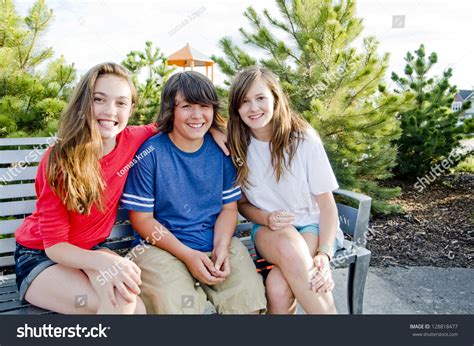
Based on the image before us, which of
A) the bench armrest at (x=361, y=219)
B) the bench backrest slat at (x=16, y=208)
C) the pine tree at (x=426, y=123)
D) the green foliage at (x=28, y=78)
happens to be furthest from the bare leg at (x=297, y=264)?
the pine tree at (x=426, y=123)

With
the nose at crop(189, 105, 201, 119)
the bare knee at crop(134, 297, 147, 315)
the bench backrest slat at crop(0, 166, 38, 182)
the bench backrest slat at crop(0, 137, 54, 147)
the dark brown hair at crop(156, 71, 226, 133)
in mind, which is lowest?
the bare knee at crop(134, 297, 147, 315)

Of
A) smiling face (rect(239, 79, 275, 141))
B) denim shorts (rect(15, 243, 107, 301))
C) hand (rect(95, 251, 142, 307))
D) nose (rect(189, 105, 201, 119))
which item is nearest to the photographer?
hand (rect(95, 251, 142, 307))

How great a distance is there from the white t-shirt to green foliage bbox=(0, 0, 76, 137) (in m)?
1.61

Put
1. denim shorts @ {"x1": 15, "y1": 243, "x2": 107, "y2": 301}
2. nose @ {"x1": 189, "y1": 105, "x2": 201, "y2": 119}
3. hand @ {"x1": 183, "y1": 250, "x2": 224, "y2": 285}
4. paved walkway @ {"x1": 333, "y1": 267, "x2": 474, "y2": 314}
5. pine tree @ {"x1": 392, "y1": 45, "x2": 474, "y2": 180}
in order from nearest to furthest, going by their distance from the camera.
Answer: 1. denim shorts @ {"x1": 15, "y1": 243, "x2": 107, "y2": 301}
2. hand @ {"x1": 183, "y1": 250, "x2": 224, "y2": 285}
3. nose @ {"x1": 189, "y1": 105, "x2": 201, "y2": 119}
4. paved walkway @ {"x1": 333, "y1": 267, "x2": 474, "y2": 314}
5. pine tree @ {"x1": 392, "y1": 45, "x2": 474, "y2": 180}

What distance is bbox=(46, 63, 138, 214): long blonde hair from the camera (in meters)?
1.80

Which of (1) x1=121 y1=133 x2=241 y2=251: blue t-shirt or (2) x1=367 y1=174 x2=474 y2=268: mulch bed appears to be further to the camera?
(2) x1=367 y1=174 x2=474 y2=268: mulch bed

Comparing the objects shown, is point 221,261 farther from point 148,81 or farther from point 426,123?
point 426,123

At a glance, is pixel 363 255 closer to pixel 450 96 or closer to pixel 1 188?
pixel 1 188

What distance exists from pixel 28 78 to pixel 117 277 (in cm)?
209

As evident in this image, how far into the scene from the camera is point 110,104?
1.94 metres

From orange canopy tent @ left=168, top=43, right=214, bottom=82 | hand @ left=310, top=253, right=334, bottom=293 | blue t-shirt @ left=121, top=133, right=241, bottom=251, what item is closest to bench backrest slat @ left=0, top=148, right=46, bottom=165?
blue t-shirt @ left=121, top=133, right=241, bottom=251

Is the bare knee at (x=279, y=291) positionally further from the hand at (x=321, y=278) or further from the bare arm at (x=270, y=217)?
the bare arm at (x=270, y=217)

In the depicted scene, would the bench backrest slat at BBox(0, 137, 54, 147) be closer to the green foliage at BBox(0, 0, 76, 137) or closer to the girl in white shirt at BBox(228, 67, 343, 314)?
the green foliage at BBox(0, 0, 76, 137)

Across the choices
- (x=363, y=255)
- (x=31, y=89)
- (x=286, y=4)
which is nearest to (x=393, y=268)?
(x=363, y=255)
